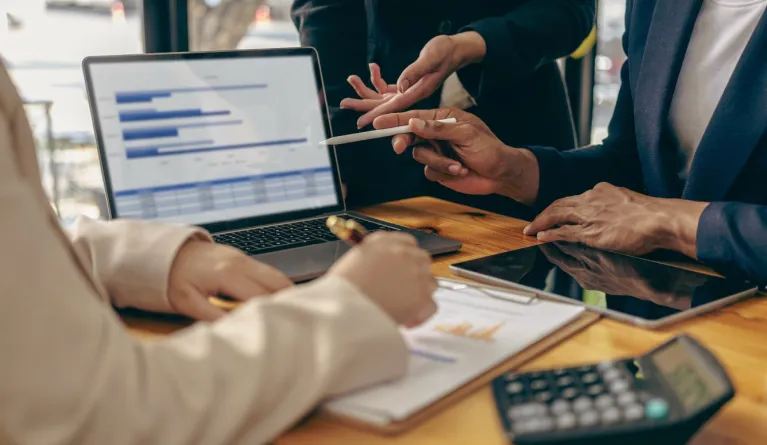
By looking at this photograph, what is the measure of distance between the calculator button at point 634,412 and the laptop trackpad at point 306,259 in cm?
46

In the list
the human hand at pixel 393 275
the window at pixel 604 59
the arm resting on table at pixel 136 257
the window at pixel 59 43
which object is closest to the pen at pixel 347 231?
the human hand at pixel 393 275

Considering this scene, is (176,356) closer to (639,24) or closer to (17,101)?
(17,101)

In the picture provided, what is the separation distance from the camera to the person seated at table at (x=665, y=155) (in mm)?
1021

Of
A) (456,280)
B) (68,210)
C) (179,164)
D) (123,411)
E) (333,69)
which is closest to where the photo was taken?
(123,411)

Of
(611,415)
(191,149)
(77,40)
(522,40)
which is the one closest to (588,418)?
(611,415)

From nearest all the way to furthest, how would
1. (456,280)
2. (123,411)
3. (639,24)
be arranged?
(123,411)
(456,280)
(639,24)

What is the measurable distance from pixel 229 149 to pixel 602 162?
680mm

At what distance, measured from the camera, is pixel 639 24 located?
132cm

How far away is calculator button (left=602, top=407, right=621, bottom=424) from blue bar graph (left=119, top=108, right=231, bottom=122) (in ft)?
2.53

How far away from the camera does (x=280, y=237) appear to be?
3.54 ft

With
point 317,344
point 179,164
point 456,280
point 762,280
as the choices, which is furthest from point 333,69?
point 317,344

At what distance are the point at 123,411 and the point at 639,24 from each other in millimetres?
1143

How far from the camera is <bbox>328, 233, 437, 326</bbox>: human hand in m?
0.62

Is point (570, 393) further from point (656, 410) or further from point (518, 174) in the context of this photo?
point (518, 174)
